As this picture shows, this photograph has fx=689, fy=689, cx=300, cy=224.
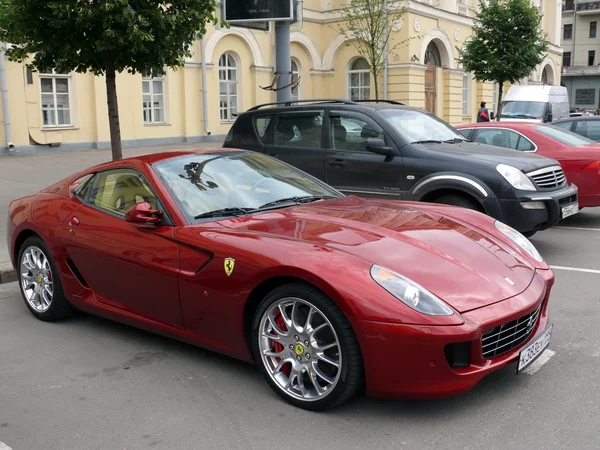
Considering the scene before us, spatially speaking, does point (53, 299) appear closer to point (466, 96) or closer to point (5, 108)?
point (5, 108)

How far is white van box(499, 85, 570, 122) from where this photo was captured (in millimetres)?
23062

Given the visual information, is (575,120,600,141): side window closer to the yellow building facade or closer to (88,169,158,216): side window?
(88,169,158,216): side window

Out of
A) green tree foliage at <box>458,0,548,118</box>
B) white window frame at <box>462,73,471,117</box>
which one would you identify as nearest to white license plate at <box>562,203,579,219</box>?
green tree foliage at <box>458,0,548,118</box>

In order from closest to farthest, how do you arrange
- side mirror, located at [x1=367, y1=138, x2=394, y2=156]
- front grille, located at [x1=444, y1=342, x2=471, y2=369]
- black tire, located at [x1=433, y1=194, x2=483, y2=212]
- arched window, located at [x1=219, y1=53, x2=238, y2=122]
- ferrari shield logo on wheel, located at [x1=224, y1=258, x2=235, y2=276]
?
front grille, located at [x1=444, y1=342, x2=471, y2=369] < ferrari shield logo on wheel, located at [x1=224, y1=258, x2=235, y2=276] < black tire, located at [x1=433, y1=194, x2=483, y2=212] < side mirror, located at [x1=367, y1=138, x2=394, y2=156] < arched window, located at [x1=219, y1=53, x2=238, y2=122]

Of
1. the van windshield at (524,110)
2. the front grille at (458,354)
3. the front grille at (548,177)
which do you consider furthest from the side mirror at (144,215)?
the van windshield at (524,110)

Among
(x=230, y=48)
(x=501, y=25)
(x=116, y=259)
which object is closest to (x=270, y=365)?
(x=116, y=259)

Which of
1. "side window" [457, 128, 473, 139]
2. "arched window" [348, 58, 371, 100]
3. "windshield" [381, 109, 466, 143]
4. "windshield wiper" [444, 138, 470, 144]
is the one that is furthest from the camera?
"arched window" [348, 58, 371, 100]

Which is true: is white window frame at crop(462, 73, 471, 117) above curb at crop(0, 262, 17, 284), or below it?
above

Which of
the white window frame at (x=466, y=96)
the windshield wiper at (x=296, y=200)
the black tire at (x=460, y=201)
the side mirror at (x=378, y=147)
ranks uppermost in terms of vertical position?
the white window frame at (x=466, y=96)

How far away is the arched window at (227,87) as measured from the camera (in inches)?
1107

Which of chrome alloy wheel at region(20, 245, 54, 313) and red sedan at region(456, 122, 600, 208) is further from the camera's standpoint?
red sedan at region(456, 122, 600, 208)

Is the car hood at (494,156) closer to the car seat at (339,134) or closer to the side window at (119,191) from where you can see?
the car seat at (339,134)

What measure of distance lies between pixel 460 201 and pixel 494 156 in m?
0.69

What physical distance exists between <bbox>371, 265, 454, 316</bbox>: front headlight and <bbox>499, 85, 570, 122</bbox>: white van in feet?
66.8
